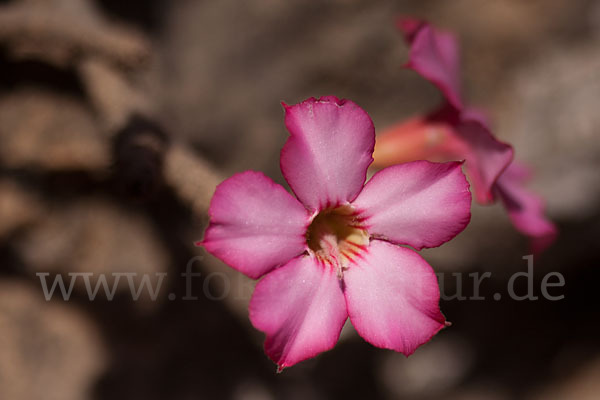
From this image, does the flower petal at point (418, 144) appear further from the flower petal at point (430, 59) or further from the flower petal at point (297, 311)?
the flower petal at point (297, 311)

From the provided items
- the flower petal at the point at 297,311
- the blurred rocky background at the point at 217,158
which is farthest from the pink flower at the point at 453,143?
the blurred rocky background at the point at 217,158

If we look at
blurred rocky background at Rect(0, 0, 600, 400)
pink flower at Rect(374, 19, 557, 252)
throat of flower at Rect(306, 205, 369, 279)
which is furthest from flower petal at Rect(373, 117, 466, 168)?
blurred rocky background at Rect(0, 0, 600, 400)

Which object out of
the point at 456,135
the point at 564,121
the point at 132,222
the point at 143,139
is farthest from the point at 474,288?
the point at 143,139

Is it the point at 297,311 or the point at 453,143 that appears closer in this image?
the point at 297,311

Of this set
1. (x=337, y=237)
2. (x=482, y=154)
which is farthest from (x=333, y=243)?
(x=482, y=154)

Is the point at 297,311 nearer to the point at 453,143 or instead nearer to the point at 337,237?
the point at 337,237

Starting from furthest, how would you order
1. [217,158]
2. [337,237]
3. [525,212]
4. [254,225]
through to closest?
[217,158] → [525,212] → [337,237] → [254,225]

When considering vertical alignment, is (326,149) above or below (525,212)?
above
